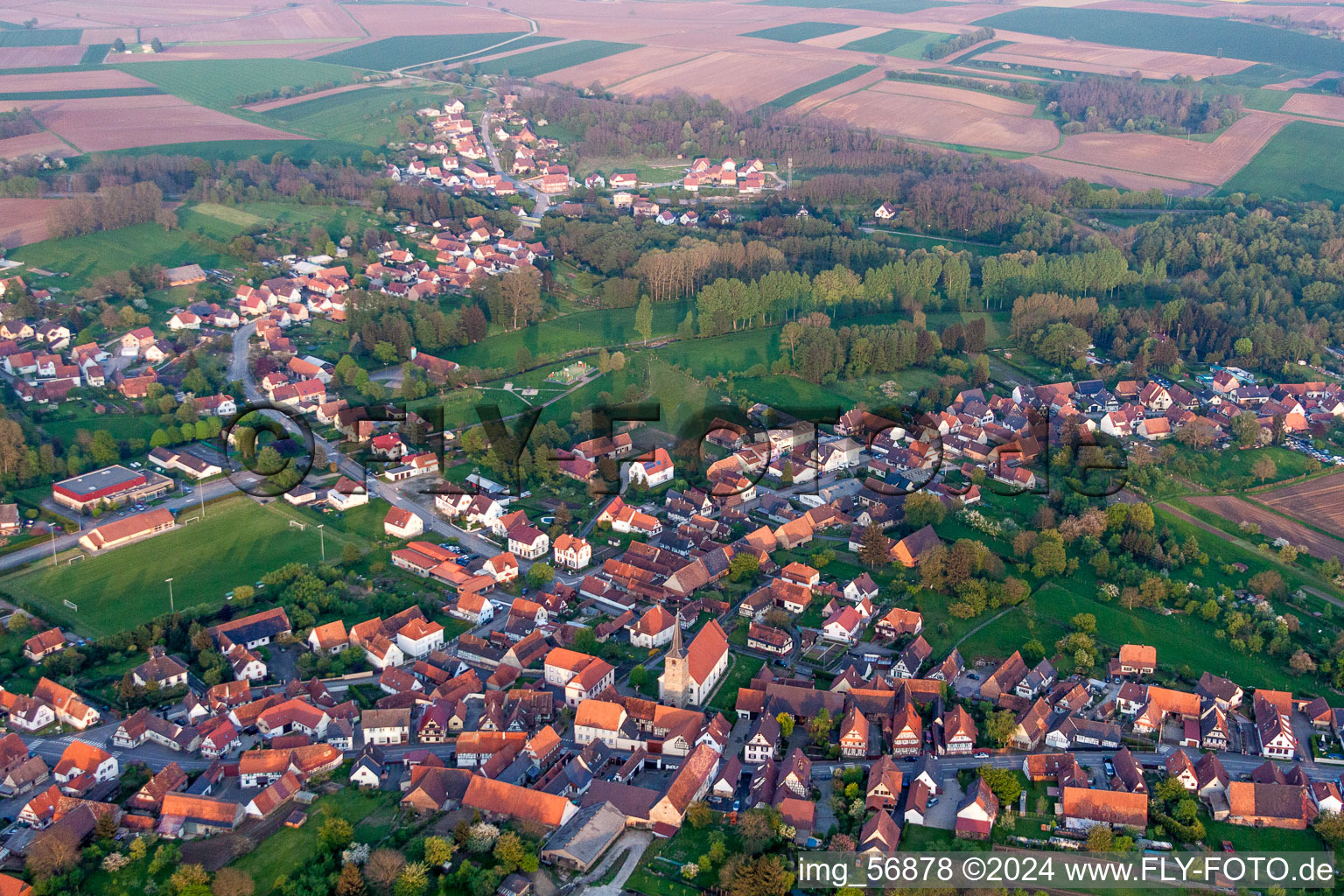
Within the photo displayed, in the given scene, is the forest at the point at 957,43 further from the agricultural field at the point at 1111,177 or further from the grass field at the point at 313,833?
the grass field at the point at 313,833

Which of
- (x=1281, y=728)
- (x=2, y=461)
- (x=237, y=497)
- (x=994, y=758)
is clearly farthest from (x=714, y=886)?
(x=2, y=461)

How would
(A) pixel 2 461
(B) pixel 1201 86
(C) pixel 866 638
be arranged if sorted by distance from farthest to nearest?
1. (B) pixel 1201 86
2. (A) pixel 2 461
3. (C) pixel 866 638

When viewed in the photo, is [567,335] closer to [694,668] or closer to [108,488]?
[108,488]

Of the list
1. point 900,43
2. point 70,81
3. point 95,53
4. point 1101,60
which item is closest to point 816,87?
point 900,43

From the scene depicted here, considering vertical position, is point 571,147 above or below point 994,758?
above

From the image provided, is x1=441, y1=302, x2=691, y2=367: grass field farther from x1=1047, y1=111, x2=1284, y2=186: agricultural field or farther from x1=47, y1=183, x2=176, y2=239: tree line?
x1=1047, y1=111, x2=1284, y2=186: agricultural field

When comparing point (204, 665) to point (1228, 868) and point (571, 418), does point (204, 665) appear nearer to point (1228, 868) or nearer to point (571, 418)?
point (571, 418)
